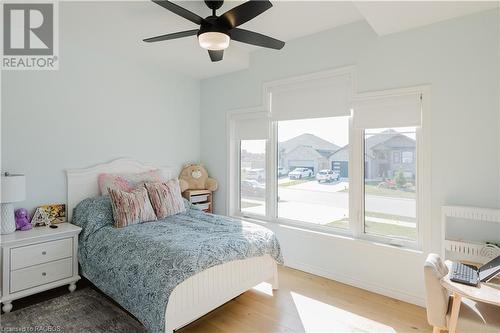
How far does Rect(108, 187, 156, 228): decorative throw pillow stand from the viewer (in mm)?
2781

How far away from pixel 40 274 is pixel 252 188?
2473 mm

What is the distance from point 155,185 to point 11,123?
1463 millimetres

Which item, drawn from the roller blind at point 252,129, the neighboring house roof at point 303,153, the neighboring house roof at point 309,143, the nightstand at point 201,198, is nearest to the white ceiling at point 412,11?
the neighboring house roof at point 309,143

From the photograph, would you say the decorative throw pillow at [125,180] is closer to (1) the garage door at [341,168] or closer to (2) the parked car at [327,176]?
(2) the parked car at [327,176]

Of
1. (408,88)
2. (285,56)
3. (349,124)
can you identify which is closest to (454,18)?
(408,88)

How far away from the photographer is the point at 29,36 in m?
2.75

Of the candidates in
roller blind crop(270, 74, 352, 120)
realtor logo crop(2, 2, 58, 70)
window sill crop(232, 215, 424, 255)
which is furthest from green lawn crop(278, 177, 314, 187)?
realtor logo crop(2, 2, 58, 70)

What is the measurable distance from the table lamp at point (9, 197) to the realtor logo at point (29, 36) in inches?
44.7

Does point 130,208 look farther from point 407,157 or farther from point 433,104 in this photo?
point 433,104

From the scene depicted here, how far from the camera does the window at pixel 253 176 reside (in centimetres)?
382

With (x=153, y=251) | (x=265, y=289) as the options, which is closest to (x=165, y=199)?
(x=153, y=251)

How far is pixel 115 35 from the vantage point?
2.93 m

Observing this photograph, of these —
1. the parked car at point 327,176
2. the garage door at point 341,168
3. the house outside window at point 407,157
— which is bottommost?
the parked car at point 327,176

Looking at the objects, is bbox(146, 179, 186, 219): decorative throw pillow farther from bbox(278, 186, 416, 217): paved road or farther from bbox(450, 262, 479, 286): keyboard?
bbox(450, 262, 479, 286): keyboard
